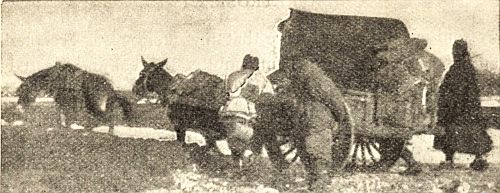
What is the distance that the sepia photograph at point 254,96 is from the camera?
536 cm

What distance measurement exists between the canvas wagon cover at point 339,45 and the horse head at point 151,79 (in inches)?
28.2

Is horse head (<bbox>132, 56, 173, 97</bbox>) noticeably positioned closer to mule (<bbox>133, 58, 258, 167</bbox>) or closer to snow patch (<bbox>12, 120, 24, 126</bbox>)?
mule (<bbox>133, 58, 258, 167</bbox>)

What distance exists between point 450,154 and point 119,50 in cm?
230

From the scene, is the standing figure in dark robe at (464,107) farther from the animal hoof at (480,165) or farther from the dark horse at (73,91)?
the dark horse at (73,91)

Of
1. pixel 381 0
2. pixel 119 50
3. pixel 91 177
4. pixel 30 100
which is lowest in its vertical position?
pixel 91 177

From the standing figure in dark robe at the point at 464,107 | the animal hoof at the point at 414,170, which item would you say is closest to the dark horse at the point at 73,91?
the animal hoof at the point at 414,170

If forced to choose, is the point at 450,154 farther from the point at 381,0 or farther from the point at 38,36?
the point at 38,36

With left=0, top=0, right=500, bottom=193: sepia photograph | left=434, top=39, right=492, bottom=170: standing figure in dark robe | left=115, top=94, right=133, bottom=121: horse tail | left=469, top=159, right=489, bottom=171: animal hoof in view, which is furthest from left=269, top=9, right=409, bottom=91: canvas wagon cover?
left=115, top=94, right=133, bottom=121: horse tail

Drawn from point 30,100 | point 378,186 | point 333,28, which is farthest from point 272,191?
point 30,100

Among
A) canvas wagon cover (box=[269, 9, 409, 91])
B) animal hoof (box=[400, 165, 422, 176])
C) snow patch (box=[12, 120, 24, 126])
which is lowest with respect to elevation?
animal hoof (box=[400, 165, 422, 176])

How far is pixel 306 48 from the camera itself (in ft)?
17.6

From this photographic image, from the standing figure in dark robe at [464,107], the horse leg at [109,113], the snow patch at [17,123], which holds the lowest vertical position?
the snow patch at [17,123]

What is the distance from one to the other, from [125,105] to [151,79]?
0.25 meters

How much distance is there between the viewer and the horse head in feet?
17.9
